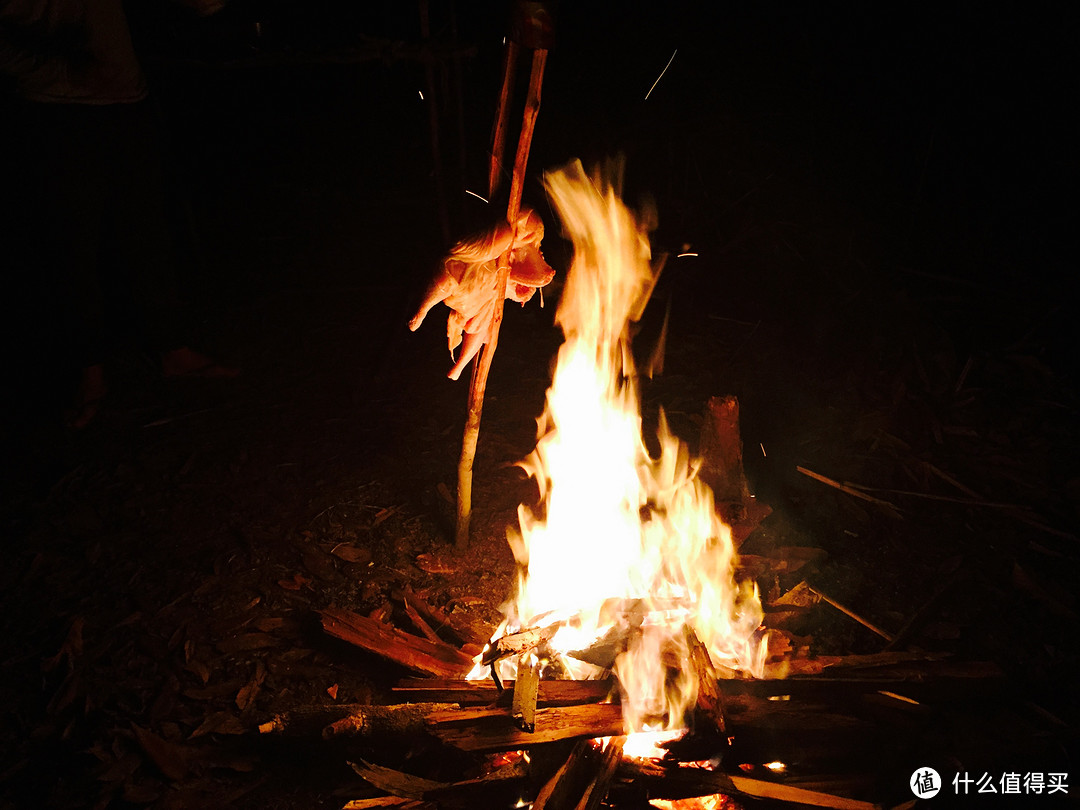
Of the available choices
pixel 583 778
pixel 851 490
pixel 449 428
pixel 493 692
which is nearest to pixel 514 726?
pixel 493 692

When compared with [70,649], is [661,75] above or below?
above

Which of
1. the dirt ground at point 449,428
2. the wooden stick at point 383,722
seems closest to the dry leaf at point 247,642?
the dirt ground at point 449,428

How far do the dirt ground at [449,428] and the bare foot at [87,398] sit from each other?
0.10 metres

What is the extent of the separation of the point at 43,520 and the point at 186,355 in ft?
5.69

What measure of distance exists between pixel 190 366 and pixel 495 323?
3.35 meters

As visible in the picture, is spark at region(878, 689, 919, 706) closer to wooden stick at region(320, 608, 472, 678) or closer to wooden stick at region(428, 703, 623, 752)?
wooden stick at region(428, 703, 623, 752)

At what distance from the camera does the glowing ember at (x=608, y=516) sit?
Answer: 317 centimetres

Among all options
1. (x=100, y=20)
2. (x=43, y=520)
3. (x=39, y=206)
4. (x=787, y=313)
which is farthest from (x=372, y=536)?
(x=787, y=313)

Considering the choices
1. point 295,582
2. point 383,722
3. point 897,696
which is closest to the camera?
point 383,722

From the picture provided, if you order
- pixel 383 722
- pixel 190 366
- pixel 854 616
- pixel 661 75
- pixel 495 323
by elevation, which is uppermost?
pixel 661 75

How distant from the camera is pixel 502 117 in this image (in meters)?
2.56

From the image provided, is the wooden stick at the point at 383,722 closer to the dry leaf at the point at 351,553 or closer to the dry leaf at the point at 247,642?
the dry leaf at the point at 247,642

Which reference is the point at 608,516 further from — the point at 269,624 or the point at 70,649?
the point at 70,649

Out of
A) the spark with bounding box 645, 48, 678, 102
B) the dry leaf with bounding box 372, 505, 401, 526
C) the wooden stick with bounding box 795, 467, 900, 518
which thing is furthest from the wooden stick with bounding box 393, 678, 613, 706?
the spark with bounding box 645, 48, 678, 102
